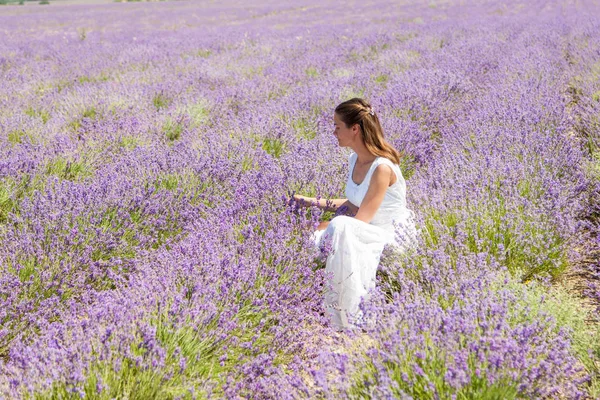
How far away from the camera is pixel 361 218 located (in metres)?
2.83

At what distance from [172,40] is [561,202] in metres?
11.4

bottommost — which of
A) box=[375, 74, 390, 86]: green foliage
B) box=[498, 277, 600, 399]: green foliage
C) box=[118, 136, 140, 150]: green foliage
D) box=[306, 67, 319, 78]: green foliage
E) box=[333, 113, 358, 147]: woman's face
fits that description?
box=[498, 277, 600, 399]: green foliage

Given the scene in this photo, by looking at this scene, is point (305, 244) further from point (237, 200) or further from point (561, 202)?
point (561, 202)

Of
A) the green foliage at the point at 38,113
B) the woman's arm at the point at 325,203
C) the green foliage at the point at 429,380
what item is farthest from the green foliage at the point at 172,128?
the green foliage at the point at 429,380

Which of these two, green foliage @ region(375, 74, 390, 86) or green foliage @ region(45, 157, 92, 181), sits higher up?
green foliage @ region(45, 157, 92, 181)

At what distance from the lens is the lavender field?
5.65ft

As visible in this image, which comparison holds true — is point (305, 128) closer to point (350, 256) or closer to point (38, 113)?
point (350, 256)

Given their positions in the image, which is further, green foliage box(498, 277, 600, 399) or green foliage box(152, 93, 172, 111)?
green foliage box(152, 93, 172, 111)

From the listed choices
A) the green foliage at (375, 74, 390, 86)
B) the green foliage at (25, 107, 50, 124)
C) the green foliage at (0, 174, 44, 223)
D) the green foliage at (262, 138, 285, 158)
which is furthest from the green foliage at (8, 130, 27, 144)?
the green foliage at (375, 74, 390, 86)

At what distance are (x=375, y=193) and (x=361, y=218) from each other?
0.51 ft

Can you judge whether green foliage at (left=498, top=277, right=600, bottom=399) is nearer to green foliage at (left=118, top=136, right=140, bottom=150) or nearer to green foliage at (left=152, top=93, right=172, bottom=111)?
green foliage at (left=118, top=136, right=140, bottom=150)

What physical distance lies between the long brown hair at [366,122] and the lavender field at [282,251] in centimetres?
41

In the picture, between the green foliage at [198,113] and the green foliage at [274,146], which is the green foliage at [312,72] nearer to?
the green foliage at [198,113]

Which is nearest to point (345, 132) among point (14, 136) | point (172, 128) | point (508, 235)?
point (508, 235)
